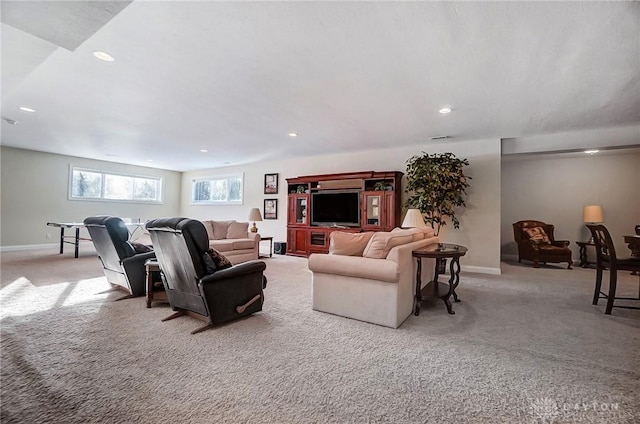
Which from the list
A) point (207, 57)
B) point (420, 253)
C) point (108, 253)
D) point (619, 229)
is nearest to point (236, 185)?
point (108, 253)

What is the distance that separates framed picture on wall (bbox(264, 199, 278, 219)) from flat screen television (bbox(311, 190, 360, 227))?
4.83ft

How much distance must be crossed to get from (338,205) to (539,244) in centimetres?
425

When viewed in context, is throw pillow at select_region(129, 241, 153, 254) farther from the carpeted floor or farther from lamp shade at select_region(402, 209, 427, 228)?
lamp shade at select_region(402, 209, 427, 228)

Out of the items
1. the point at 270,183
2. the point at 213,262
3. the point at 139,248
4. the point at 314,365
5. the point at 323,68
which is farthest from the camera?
the point at 270,183

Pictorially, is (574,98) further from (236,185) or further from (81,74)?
(236,185)

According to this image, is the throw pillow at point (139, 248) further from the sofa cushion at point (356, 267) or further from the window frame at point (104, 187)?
the window frame at point (104, 187)

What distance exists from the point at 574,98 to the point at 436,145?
2414 mm

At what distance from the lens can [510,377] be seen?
183cm

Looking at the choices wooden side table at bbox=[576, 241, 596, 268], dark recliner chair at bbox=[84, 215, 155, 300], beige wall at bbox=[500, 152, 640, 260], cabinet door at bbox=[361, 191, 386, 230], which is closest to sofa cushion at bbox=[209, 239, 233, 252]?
dark recliner chair at bbox=[84, 215, 155, 300]

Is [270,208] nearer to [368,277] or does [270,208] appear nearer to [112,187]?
[112,187]

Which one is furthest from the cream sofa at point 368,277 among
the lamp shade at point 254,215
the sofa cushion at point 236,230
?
the lamp shade at point 254,215

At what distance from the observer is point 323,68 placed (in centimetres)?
281

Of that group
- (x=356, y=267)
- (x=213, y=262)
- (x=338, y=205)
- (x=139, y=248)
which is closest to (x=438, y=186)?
(x=338, y=205)

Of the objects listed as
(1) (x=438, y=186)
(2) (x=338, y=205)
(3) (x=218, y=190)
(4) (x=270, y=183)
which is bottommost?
(2) (x=338, y=205)
